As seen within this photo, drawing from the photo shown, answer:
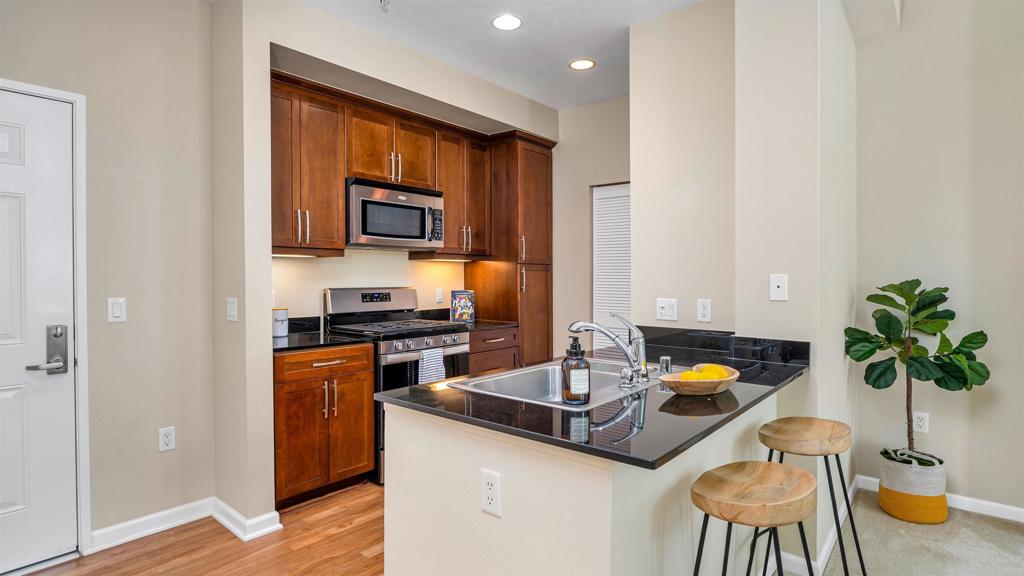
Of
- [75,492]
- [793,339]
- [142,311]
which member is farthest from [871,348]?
[75,492]

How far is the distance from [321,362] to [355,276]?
97 cm

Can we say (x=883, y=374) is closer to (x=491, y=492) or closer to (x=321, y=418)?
(x=491, y=492)

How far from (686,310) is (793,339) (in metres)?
0.61

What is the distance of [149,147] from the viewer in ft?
9.01

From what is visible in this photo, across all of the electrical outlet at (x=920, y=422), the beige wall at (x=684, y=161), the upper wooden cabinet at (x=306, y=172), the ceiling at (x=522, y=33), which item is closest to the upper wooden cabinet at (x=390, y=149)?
the upper wooden cabinet at (x=306, y=172)

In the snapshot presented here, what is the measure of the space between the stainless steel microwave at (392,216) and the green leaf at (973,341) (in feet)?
10.2

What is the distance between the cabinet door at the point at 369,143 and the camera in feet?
11.4

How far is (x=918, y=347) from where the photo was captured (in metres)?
2.75

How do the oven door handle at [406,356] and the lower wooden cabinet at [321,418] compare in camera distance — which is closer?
the lower wooden cabinet at [321,418]

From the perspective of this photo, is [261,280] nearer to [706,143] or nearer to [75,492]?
[75,492]

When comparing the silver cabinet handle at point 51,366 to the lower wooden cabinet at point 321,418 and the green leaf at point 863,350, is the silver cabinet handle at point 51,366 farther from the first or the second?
the green leaf at point 863,350

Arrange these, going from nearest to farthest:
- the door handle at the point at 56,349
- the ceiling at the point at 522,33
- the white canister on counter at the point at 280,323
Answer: the door handle at the point at 56,349 → the ceiling at the point at 522,33 → the white canister on counter at the point at 280,323

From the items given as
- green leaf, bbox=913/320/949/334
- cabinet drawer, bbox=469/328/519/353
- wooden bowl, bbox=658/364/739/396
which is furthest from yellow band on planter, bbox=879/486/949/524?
cabinet drawer, bbox=469/328/519/353

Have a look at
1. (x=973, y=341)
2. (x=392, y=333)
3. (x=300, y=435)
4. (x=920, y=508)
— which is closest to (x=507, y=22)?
(x=392, y=333)
